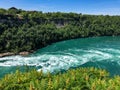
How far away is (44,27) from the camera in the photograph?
312ft

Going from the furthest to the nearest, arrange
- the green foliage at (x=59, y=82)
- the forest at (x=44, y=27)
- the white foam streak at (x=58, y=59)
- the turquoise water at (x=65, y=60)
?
the forest at (x=44, y=27)
the white foam streak at (x=58, y=59)
the turquoise water at (x=65, y=60)
the green foliage at (x=59, y=82)

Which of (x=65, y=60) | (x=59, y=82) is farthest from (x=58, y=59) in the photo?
(x=59, y=82)

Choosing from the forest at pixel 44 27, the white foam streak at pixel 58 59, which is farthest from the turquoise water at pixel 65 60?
the forest at pixel 44 27

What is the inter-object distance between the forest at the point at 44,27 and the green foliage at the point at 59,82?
53.0m

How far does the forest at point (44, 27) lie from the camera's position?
78.2 meters

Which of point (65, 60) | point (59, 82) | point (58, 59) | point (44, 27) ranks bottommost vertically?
point (58, 59)

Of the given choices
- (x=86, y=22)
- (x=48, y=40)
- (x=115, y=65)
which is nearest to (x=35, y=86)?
(x=115, y=65)

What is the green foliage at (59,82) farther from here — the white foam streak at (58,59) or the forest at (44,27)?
the forest at (44,27)

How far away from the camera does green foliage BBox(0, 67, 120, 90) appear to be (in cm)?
1638

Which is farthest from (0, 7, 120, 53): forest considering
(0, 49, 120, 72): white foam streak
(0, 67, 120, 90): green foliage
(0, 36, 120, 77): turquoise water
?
(0, 67, 120, 90): green foliage

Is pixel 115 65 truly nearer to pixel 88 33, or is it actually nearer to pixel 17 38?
pixel 17 38

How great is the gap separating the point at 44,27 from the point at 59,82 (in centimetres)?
7894

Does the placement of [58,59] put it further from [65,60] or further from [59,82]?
[59,82]

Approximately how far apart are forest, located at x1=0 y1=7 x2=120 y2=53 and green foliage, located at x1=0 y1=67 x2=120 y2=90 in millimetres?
52994
